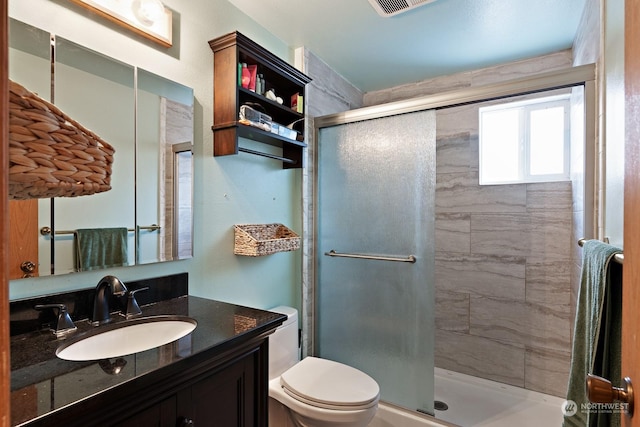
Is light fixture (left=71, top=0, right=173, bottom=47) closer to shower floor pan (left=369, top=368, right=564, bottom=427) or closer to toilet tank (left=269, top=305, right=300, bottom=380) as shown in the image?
toilet tank (left=269, top=305, right=300, bottom=380)

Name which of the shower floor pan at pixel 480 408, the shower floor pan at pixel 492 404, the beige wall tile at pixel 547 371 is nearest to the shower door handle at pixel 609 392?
the shower floor pan at pixel 480 408

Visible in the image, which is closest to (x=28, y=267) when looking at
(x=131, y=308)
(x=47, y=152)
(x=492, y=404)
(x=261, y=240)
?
(x=131, y=308)

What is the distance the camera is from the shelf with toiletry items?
148cm

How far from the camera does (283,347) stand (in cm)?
171

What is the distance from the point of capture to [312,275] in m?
2.22

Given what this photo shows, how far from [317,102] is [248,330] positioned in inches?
67.7

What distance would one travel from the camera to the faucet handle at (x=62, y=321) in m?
0.94

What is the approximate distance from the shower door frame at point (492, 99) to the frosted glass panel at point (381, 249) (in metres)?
0.04

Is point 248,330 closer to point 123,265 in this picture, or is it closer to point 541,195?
point 123,265

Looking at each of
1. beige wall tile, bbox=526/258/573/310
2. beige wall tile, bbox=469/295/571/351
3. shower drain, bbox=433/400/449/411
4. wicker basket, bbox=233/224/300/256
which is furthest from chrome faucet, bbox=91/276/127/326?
beige wall tile, bbox=526/258/573/310

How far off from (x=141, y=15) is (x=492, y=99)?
67.6 inches

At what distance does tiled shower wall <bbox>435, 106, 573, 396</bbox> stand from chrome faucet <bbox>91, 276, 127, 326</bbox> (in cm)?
223

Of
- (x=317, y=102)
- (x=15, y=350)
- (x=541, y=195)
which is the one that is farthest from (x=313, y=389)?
(x=541, y=195)

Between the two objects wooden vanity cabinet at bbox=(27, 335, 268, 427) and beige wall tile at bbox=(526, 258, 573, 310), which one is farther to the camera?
beige wall tile at bbox=(526, 258, 573, 310)
